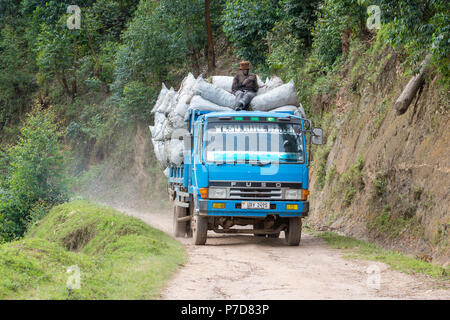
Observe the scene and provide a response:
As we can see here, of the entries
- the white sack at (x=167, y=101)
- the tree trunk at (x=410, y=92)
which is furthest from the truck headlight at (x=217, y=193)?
the white sack at (x=167, y=101)

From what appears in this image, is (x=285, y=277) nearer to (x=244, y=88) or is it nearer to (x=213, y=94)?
(x=213, y=94)

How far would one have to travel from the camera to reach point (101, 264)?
373 inches

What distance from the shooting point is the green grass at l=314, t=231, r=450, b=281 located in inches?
378

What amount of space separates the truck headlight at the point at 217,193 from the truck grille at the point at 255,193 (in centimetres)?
14

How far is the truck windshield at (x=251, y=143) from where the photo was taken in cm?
1236

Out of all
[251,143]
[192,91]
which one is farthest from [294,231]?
[192,91]

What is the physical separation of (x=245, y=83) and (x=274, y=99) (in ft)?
3.04

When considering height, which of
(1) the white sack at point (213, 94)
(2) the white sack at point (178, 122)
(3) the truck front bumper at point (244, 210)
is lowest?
(3) the truck front bumper at point (244, 210)

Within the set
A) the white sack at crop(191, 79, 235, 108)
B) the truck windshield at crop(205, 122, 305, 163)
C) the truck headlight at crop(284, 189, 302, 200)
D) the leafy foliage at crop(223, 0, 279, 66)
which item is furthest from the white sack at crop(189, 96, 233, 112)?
the leafy foliage at crop(223, 0, 279, 66)

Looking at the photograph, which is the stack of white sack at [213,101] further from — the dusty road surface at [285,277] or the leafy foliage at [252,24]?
the leafy foliage at [252,24]

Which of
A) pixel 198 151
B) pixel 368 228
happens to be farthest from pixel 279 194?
pixel 368 228

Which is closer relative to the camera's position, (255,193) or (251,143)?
(255,193)

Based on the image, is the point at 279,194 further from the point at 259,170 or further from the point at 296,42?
the point at 296,42

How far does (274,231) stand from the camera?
42.8ft
